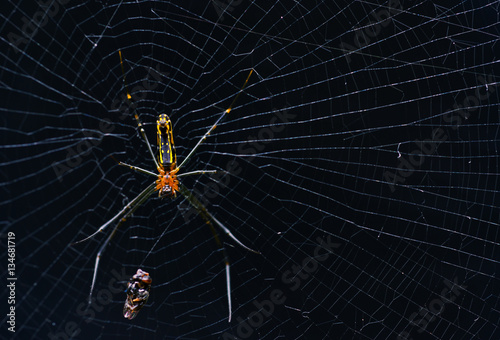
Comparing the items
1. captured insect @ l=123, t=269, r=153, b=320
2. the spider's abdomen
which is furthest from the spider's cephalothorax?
captured insect @ l=123, t=269, r=153, b=320

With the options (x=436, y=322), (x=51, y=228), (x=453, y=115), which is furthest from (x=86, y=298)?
(x=453, y=115)

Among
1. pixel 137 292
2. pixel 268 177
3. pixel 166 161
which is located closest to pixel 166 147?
pixel 166 161

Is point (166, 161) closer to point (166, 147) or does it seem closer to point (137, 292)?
point (166, 147)

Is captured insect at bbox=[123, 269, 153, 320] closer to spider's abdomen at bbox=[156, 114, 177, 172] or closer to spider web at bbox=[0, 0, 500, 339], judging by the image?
spider's abdomen at bbox=[156, 114, 177, 172]

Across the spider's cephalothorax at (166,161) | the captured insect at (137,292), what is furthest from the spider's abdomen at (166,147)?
the captured insect at (137,292)

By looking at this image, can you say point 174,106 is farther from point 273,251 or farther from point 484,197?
point 484,197

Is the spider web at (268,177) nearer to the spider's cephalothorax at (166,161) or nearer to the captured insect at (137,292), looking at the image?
the spider's cephalothorax at (166,161)
